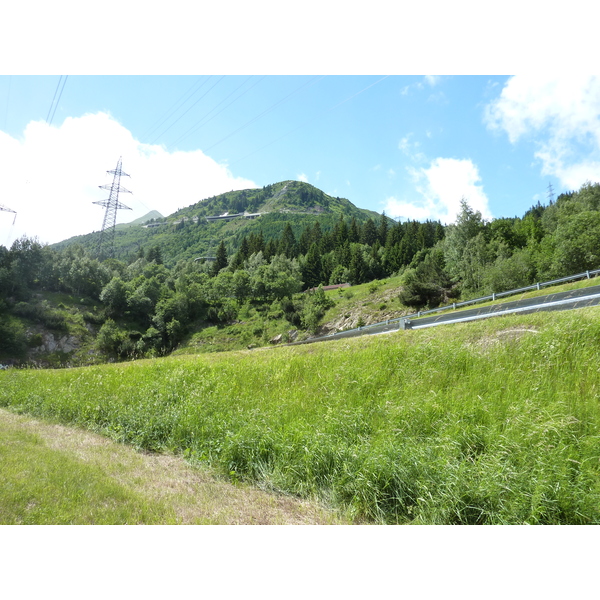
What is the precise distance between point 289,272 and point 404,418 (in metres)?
75.8

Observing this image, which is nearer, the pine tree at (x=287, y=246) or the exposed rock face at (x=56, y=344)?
the exposed rock face at (x=56, y=344)

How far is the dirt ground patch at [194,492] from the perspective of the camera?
10.6 ft

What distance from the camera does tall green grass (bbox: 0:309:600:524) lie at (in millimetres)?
3473

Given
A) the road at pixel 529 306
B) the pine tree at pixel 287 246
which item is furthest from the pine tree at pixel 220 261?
the road at pixel 529 306

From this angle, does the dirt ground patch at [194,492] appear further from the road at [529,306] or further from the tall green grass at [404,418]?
the road at [529,306]

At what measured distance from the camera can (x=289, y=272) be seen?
80250mm

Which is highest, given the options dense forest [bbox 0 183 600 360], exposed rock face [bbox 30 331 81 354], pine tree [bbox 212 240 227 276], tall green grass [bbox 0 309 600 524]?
pine tree [bbox 212 240 227 276]

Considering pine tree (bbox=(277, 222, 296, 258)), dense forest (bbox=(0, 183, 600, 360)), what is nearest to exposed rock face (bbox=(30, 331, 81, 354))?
dense forest (bbox=(0, 183, 600, 360))

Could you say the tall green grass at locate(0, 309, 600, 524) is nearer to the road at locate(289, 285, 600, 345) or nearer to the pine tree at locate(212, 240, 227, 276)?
the road at locate(289, 285, 600, 345)

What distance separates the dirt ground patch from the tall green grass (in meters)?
0.35

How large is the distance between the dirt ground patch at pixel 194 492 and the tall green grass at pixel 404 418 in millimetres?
350
